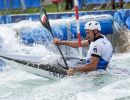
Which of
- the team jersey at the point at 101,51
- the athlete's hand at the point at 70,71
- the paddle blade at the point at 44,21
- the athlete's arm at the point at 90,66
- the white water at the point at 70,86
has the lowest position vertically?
the white water at the point at 70,86

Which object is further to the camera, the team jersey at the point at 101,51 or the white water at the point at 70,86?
the team jersey at the point at 101,51

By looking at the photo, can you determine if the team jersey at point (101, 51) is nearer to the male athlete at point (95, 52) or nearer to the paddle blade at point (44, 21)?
Answer: the male athlete at point (95, 52)

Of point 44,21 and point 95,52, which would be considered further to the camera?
point 44,21

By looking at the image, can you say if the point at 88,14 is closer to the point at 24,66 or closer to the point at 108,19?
the point at 108,19

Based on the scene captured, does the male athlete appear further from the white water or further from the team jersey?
the white water

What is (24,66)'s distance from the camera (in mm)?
10406

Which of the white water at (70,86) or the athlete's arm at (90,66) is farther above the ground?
the athlete's arm at (90,66)

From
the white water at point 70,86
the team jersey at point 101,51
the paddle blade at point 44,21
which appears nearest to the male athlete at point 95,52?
the team jersey at point 101,51

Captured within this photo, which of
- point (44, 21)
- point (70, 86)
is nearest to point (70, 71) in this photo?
point (70, 86)

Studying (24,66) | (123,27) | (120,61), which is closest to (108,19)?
(123,27)

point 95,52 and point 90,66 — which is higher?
point 95,52

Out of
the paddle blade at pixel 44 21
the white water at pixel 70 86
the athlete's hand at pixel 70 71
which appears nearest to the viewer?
the white water at pixel 70 86

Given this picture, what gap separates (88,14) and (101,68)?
6.75 meters

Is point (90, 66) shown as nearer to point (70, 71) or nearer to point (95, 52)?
point (95, 52)
